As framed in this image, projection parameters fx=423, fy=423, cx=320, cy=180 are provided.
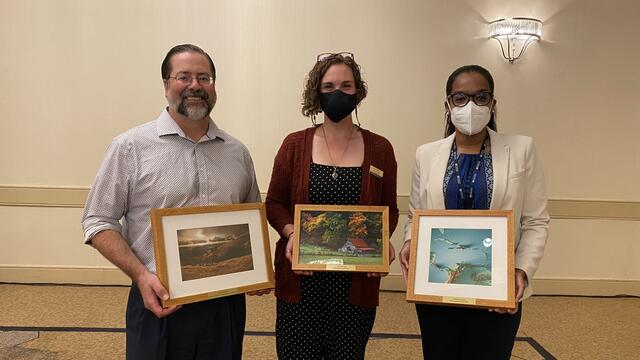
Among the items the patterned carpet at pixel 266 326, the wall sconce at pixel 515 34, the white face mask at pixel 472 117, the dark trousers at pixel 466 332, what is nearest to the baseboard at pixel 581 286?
the patterned carpet at pixel 266 326

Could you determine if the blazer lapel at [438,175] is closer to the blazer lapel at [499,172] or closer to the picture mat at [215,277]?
the blazer lapel at [499,172]

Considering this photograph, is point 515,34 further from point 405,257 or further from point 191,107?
point 191,107

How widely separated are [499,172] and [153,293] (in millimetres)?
1353

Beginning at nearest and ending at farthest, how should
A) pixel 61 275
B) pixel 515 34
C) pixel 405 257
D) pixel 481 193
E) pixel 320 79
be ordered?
pixel 481 193 < pixel 405 257 < pixel 320 79 < pixel 515 34 < pixel 61 275

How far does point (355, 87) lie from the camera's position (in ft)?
6.23

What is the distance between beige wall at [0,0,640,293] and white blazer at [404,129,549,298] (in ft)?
8.23

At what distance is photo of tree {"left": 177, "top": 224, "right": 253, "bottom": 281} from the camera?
4.86 ft

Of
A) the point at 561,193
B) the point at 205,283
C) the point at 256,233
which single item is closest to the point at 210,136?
the point at 256,233

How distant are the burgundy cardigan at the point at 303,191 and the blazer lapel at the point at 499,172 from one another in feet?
1.44

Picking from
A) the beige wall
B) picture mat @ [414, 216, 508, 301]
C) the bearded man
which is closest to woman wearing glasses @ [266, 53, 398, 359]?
picture mat @ [414, 216, 508, 301]

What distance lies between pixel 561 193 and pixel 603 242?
0.69 metres

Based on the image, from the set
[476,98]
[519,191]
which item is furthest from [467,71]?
[519,191]

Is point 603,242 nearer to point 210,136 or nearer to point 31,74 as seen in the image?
point 210,136

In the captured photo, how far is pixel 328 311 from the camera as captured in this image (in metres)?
1.86
